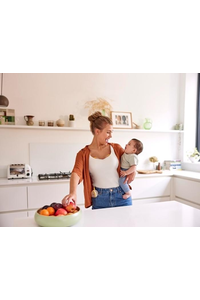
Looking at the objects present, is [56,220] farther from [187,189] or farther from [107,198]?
[187,189]

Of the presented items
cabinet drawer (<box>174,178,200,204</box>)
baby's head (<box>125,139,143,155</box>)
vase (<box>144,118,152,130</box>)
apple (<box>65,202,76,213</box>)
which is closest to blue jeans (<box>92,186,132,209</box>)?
baby's head (<box>125,139,143,155</box>)

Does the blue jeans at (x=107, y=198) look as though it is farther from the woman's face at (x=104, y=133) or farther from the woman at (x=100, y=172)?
the woman's face at (x=104, y=133)

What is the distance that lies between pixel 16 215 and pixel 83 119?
5.42ft

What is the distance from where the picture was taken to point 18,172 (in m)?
2.74

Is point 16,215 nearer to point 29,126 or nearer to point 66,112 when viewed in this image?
point 29,126

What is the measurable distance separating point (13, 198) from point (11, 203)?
6 cm

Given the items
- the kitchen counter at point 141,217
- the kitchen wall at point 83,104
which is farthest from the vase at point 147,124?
the kitchen counter at point 141,217

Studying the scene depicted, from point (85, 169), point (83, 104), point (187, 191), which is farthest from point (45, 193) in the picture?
point (187, 191)

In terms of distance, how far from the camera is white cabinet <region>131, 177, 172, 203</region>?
3.02 m

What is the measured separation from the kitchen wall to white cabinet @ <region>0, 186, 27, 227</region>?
1.91 feet

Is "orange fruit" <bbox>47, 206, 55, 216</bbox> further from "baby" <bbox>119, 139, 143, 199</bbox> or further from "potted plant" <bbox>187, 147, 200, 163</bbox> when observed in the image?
"potted plant" <bbox>187, 147, 200, 163</bbox>

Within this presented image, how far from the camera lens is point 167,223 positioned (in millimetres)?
1106

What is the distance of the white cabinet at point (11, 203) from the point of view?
96.0 inches
